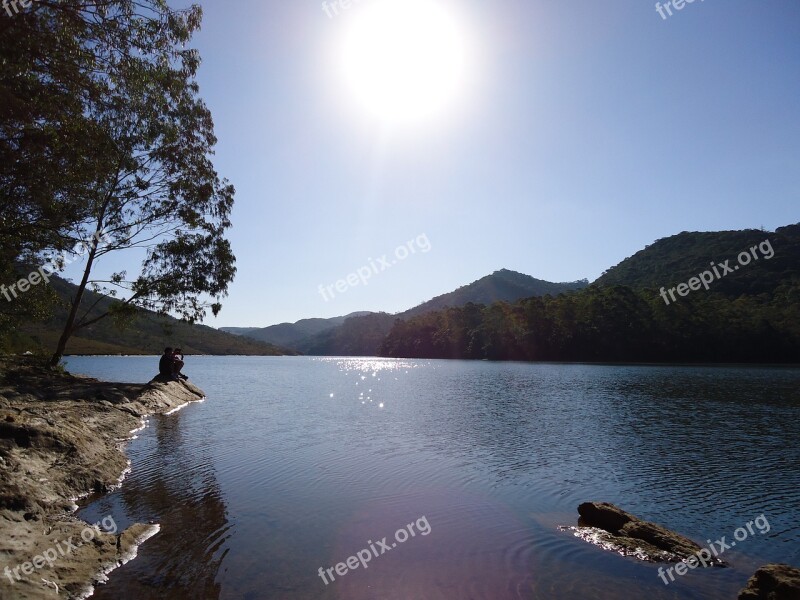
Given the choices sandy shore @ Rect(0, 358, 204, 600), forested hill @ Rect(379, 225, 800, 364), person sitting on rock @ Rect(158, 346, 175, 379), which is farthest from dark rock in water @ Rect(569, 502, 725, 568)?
forested hill @ Rect(379, 225, 800, 364)

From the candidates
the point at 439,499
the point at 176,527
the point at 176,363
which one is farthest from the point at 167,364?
the point at 439,499

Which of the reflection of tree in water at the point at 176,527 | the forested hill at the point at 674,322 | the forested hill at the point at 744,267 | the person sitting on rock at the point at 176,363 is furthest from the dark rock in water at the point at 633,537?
the forested hill at the point at 744,267

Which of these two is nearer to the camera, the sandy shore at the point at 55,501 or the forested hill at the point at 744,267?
the sandy shore at the point at 55,501

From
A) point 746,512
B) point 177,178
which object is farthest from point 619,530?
point 177,178

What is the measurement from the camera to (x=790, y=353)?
12062 centimetres

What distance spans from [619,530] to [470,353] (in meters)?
181

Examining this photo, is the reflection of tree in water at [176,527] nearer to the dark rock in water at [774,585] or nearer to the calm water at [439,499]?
the calm water at [439,499]

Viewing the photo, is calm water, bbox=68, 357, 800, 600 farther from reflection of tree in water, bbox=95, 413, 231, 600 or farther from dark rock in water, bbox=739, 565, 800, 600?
dark rock in water, bbox=739, 565, 800, 600

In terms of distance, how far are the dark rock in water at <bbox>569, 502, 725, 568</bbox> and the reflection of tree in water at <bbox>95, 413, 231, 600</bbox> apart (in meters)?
9.59

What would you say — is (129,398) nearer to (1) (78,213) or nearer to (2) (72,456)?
(1) (78,213)

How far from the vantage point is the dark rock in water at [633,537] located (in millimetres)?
11250

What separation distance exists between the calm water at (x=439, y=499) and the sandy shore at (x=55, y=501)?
0.58 metres

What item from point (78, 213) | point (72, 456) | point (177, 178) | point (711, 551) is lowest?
point (711, 551)

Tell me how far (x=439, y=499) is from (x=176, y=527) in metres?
7.97
